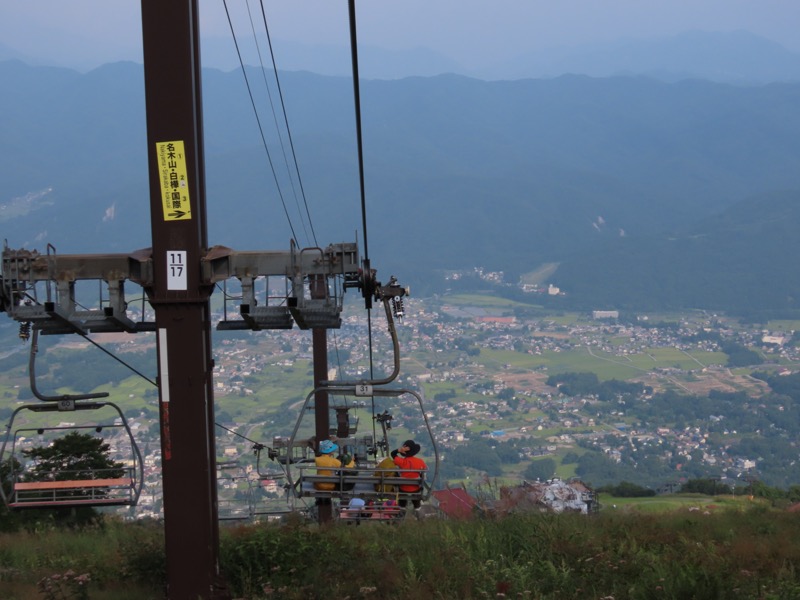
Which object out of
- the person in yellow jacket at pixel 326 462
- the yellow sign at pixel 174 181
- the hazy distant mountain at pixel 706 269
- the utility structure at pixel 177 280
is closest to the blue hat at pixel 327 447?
the person in yellow jacket at pixel 326 462

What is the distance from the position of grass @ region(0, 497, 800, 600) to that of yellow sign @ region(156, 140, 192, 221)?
8.53ft

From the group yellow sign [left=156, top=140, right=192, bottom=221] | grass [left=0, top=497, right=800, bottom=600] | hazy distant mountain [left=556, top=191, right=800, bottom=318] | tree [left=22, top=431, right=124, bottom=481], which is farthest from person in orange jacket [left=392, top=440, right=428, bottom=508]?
hazy distant mountain [left=556, top=191, right=800, bottom=318]

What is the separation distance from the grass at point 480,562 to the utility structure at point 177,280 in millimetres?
787

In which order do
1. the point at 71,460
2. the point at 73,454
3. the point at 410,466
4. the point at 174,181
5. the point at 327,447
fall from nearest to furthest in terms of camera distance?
the point at 174,181 → the point at 410,466 → the point at 327,447 → the point at 71,460 → the point at 73,454

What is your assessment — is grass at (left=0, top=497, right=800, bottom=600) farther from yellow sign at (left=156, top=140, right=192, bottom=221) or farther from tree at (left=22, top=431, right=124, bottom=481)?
tree at (left=22, top=431, right=124, bottom=481)

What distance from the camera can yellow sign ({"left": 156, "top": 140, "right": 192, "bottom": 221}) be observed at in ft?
24.1

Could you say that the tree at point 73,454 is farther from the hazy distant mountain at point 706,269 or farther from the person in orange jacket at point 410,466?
the hazy distant mountain at point 706,269

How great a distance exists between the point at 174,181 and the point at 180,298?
766 mm

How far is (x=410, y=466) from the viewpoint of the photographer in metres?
10.0

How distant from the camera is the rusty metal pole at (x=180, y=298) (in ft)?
24.1

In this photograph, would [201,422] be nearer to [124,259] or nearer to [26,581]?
[124,259]

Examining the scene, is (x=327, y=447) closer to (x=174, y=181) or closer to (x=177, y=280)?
(x=177, y=280)

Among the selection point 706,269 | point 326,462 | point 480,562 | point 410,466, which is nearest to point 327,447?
point 326,462

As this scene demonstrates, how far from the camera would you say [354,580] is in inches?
318
